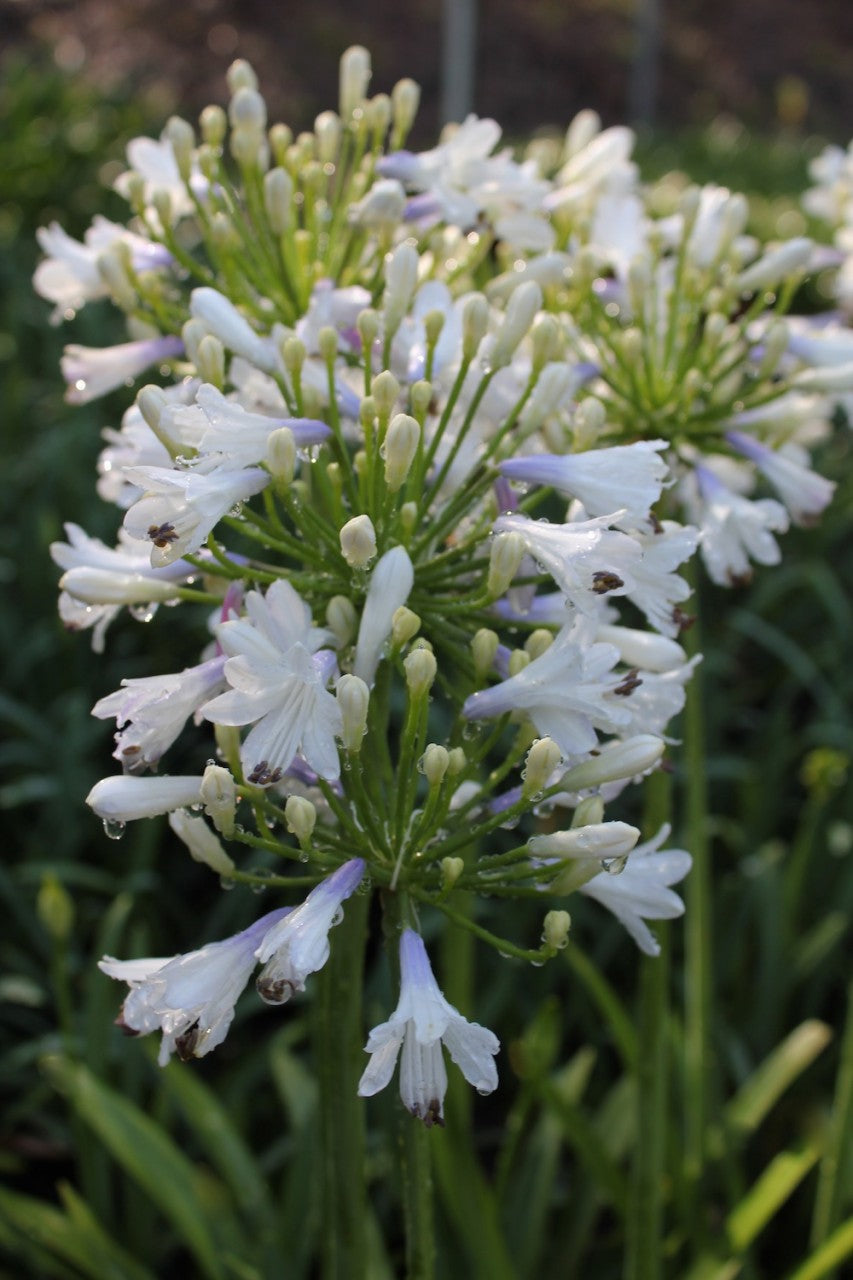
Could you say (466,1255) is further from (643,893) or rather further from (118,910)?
(643,893)

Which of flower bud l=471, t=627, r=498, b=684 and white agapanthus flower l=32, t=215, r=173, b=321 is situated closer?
Result: flower bud l=471, t=627, r=498, b=684

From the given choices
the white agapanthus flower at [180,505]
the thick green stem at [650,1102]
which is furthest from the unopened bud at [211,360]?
the thick green stem at [650,1102]

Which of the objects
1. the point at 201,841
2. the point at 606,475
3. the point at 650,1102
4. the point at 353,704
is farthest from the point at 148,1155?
the point at 606,475

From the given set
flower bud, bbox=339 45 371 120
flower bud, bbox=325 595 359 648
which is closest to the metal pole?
flower bud, bbox=339 45 371 120

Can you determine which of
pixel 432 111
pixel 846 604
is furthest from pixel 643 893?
pixel 432 111

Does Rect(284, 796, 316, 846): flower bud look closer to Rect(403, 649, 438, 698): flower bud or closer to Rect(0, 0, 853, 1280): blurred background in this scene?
Rect(403, 649, 438, 698): flower bud

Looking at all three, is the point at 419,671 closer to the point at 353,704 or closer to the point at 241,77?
the point at 353,704
